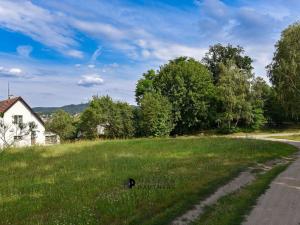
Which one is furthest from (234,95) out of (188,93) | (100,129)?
(100,129)

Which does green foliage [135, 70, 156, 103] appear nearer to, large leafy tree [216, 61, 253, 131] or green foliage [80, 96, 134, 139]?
green foliage [80, 96, 134, 139]

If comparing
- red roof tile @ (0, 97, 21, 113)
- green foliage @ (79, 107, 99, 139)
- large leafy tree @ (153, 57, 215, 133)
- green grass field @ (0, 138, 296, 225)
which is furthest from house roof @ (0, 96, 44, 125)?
green grass field @ (0, 138, 296, 225)

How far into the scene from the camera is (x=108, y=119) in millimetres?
76250

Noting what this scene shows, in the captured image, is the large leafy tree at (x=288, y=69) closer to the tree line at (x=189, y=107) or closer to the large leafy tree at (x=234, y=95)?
the tree line at (x=189, y=107)

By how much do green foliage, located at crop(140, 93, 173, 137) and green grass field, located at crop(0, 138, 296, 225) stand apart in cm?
4055

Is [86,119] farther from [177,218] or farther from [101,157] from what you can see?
[177,218]

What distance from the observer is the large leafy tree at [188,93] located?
78.9 metres

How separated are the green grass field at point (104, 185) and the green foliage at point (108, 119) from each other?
43847mm

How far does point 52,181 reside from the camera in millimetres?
19125

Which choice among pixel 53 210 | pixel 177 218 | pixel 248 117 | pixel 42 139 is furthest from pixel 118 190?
pixel 248 117

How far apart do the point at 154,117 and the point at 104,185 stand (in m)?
54.7

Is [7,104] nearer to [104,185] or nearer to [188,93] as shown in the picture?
[188,93]

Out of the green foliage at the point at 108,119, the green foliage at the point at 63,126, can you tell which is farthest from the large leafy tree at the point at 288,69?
the green foliage at the point at 63,126

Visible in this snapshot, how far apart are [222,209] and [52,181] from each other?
9348 mm
